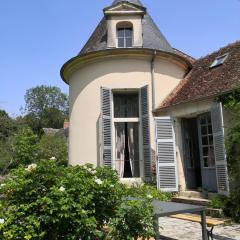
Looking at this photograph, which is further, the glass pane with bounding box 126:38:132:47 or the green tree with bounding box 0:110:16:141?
the green tree with bounding box 0:110:16:141

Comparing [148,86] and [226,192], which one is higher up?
[148,86]

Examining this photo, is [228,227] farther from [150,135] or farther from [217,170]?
[150,135]

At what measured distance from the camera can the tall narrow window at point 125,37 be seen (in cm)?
1385

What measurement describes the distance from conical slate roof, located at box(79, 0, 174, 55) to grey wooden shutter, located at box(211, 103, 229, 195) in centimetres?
423

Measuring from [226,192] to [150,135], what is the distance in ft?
11.5

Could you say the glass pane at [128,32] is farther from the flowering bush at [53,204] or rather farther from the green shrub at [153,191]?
the flowering bush at [53,204]

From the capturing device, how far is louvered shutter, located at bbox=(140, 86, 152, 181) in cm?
1215

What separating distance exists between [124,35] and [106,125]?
3869mm

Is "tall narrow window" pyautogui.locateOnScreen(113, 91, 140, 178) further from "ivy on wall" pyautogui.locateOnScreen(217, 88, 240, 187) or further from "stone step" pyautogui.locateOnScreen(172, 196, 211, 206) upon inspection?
"ivy on wall" pyautogui.locateOnScreen(217, 88, 240, 187)

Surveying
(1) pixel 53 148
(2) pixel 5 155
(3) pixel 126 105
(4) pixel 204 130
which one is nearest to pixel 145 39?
(3) pixel 126 105

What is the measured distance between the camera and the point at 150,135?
482 inches

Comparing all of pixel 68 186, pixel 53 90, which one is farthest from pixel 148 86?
pixel 53 90

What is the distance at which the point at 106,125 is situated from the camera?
12438 mm

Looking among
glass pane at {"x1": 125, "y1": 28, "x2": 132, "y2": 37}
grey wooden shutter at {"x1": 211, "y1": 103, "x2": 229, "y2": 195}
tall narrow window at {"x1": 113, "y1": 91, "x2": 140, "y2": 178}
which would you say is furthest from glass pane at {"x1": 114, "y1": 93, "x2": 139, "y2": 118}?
Answer: grey wooden shutter at {"x1": 211, "y1": 103, "x2": 229, "y2": 195}
